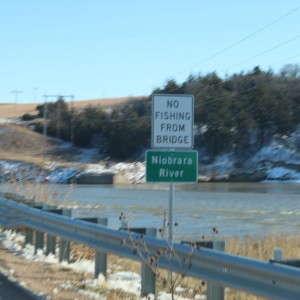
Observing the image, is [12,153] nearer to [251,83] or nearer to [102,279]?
[251,83]

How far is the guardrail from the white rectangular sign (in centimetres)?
167

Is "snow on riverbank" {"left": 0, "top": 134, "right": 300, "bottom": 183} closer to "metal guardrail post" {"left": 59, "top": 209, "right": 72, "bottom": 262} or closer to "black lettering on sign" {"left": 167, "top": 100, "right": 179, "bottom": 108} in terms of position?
"metal guardrail post" {"left": 59, "top": 209, "right": 72, "bottom": 262}

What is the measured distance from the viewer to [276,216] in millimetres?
24766

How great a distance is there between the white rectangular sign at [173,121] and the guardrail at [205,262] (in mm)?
1665

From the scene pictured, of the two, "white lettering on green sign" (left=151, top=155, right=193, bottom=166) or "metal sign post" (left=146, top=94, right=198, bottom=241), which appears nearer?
"metal sign post" (left=146, top=94, right=198, bottom=241)

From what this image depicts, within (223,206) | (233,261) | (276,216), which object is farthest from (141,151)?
(233,261)

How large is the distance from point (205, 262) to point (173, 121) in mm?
3301

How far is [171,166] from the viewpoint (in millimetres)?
9711

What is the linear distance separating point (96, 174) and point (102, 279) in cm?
5693

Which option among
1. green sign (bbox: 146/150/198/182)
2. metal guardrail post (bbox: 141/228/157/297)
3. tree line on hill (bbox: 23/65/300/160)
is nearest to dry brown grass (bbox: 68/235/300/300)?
metal guardrail post (bbox: 141/228/157/297)

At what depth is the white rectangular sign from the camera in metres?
9.55

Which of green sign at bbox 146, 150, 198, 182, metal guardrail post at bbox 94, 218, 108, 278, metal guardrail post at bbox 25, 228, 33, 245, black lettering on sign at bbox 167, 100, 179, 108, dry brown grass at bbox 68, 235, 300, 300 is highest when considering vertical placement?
black lettering on sign at bbox 167, 100, 179, 108

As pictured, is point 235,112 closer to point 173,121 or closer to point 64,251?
point 64,251

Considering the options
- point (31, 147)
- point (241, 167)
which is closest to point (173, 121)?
point (241, 167)
